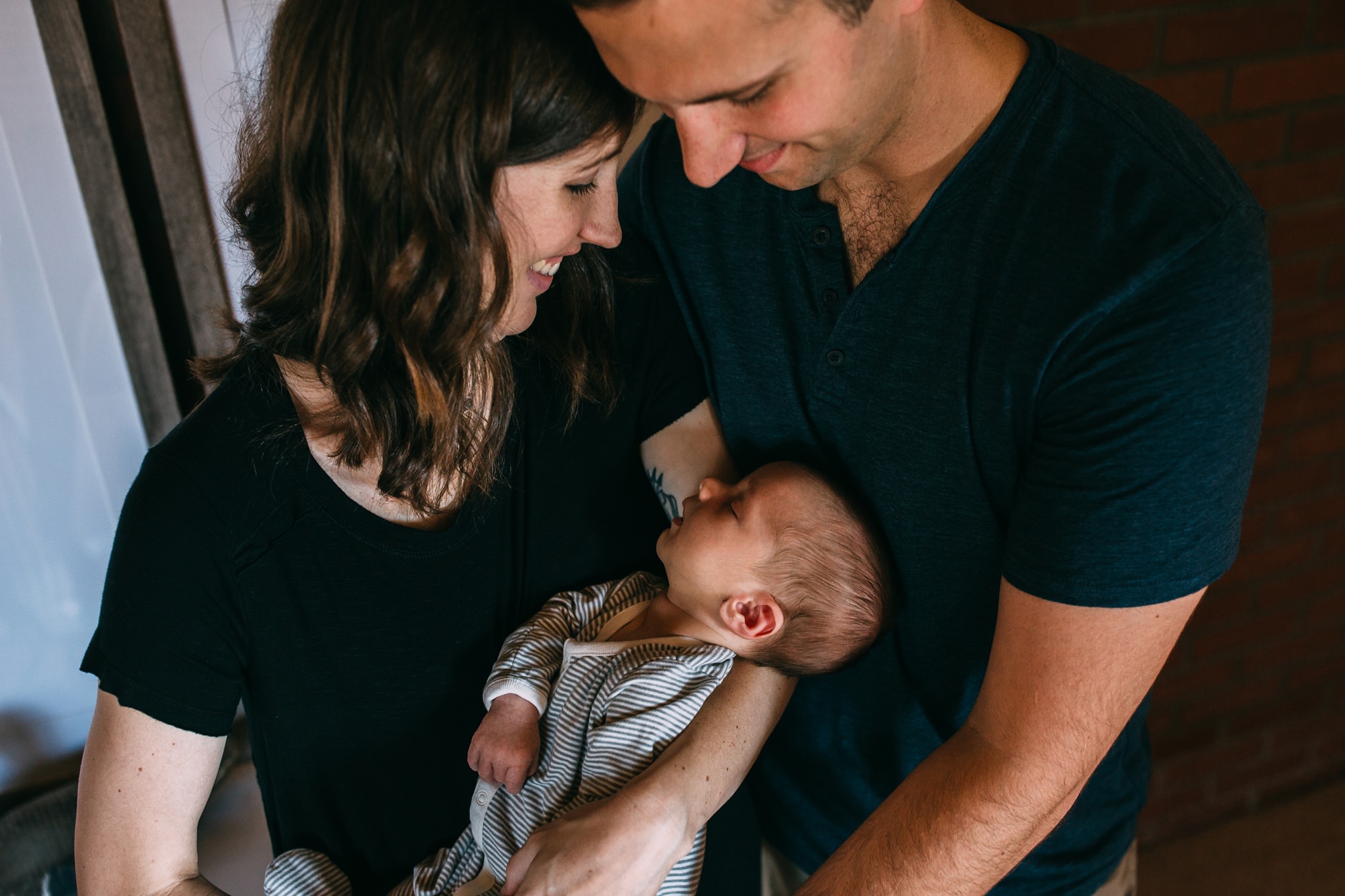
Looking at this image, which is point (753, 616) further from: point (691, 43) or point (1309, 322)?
point (1309, 322)

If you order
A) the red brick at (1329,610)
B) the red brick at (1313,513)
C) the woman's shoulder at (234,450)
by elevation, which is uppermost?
the woman's shoulder at (234,450)

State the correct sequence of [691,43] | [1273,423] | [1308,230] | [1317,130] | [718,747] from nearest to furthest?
[691,43] → [718,747] → [1317,130] → [1308,230] → [1273,423]

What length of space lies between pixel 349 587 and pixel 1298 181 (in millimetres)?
2212

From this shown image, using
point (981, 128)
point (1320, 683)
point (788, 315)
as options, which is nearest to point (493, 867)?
point (788, 315)

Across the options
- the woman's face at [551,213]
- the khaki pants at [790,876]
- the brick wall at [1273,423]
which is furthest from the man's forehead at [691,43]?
the khaki pants at [790,876]

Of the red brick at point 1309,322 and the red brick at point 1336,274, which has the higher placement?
Result: the red brick at point 1336,274

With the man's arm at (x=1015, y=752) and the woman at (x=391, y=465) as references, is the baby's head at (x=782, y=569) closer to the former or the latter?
the woman at (x=391, y=465)

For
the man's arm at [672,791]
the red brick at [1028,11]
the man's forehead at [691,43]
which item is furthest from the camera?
the red brick at [1028,11]

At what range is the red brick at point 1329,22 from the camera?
2.10 metres

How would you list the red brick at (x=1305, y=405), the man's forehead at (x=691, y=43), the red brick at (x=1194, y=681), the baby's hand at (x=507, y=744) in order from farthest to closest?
the red brick at (x=1194, y=681) → the red brick at (x=1305, y=405) → the baby's hand at (x=507, y=744) → the man's forehead at (x=691, y=43)

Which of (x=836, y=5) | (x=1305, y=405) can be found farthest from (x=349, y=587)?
(x=1305, y=405)

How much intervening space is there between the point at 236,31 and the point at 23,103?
0.40 meters

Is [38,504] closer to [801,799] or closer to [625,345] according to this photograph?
[625,345]

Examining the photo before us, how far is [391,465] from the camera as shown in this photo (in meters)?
1.29
